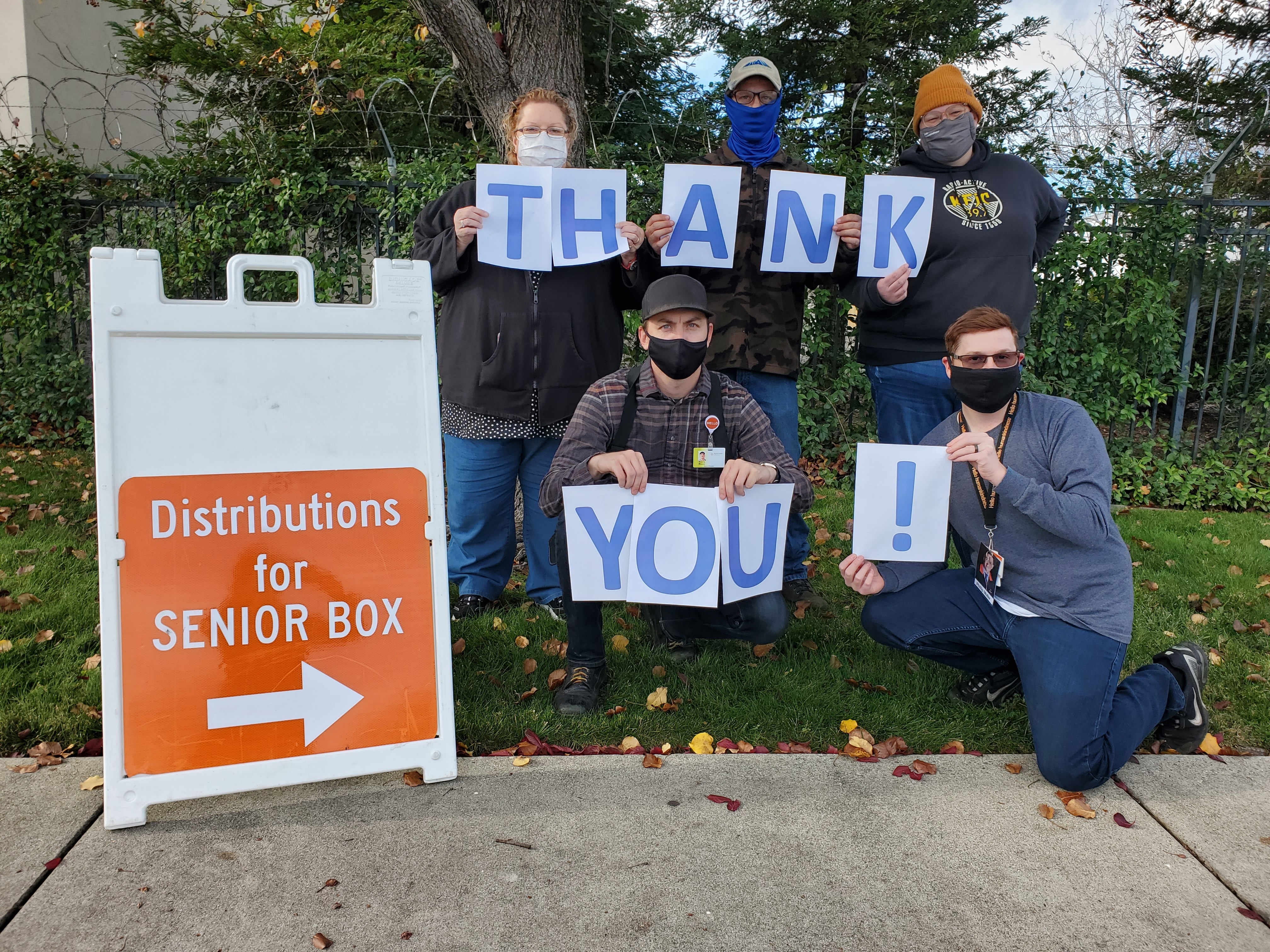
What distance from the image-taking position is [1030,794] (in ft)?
9.00

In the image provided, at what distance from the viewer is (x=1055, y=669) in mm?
2869

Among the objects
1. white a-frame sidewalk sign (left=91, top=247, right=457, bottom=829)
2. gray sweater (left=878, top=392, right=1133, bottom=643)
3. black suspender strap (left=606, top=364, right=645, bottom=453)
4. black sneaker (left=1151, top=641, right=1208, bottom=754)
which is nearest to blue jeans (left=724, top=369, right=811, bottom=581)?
black suspender strap (left=606, top=364, right=645, bottom=453)

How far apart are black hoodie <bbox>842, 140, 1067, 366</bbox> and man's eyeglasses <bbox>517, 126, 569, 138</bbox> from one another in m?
1.49

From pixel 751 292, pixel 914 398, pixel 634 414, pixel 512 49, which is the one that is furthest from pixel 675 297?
pixel 512 49

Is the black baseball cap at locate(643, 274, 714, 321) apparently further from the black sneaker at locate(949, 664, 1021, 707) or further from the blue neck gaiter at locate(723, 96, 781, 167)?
the black sneaker at locate(949, 664, 1021, 707)

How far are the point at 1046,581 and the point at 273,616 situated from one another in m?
2.45

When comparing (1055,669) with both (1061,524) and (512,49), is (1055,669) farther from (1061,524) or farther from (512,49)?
(512,49)

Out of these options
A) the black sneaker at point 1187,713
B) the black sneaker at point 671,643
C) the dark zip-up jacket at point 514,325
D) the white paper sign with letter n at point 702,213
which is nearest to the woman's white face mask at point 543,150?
the dark zip-up jacket at point 514,325

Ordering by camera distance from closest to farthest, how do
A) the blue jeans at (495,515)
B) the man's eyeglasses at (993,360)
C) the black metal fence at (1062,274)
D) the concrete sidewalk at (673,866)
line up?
the concrete sidewalk at (673,866) < the man's eyeglasses at (993,360) < the blue jeans at (495,515) < the black metal fence at (1062,274)

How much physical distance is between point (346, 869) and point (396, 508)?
100cm

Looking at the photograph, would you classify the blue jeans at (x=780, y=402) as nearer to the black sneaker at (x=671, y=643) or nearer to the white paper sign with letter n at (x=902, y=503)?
the black sneaker at (x=671, y=643)

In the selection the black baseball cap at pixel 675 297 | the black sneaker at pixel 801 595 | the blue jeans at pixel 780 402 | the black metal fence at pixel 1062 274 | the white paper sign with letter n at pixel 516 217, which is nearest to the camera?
the black baseball cap at pixel 675 297

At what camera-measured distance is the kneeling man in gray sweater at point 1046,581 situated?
280 centimetres

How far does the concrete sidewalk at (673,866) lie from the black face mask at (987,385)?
1216 millimetres
